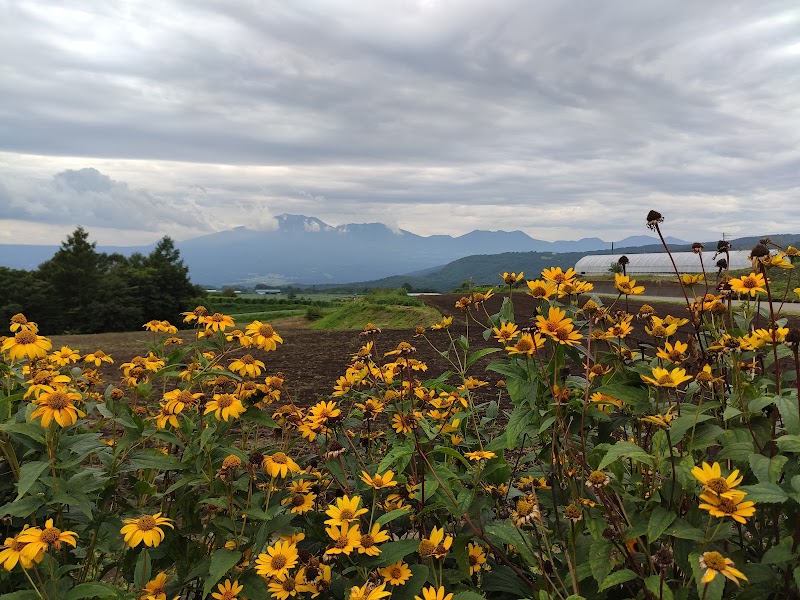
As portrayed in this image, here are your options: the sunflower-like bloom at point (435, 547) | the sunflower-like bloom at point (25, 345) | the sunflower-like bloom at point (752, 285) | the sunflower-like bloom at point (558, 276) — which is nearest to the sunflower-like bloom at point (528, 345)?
the sunflower-like bloom at point (558, 276)

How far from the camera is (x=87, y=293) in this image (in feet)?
119

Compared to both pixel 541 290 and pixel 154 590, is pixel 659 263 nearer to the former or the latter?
pixel 541 290

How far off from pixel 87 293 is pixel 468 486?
41.3m

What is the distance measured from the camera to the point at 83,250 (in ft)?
124

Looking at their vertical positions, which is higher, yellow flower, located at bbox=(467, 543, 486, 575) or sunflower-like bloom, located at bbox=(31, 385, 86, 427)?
sunflower-like bloom, located at bbox=(31, 385, 86, 427)

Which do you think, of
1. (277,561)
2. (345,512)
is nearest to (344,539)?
(345,512)

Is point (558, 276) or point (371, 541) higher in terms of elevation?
point (558, 276)

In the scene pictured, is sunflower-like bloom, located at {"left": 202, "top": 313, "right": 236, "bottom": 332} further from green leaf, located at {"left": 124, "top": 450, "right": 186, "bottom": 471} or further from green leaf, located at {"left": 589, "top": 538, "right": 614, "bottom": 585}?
green leaf, located at {"left": 589, "top": 538, "right": 614, "bottom": 585}

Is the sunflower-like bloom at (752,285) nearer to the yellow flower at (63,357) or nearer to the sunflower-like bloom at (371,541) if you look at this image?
the sunflower-like bloom at (371,541)

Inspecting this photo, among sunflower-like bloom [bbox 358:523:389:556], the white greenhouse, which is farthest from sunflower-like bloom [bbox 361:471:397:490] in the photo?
the white greenhouse

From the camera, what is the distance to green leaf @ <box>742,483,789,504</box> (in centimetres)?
115

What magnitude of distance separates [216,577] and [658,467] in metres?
1.29

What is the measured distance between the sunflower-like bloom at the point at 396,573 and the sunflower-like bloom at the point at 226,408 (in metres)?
0.68

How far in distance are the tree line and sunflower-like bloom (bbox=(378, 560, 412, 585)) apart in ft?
117
